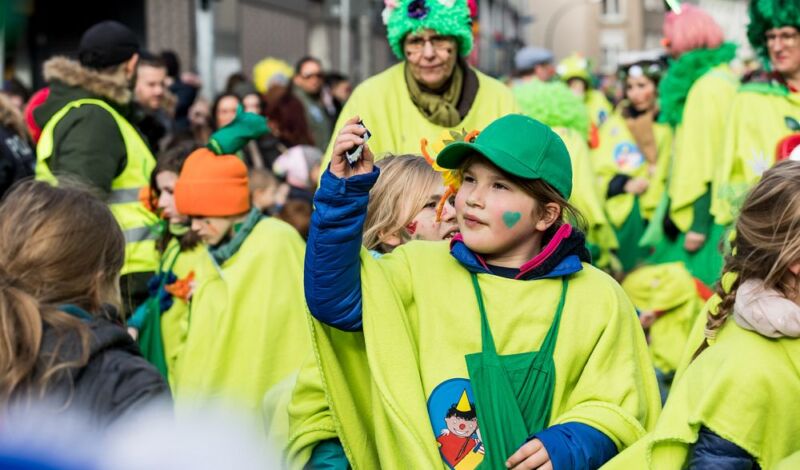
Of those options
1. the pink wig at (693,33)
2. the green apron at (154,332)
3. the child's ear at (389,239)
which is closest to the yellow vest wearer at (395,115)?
the green apron at (154,332)

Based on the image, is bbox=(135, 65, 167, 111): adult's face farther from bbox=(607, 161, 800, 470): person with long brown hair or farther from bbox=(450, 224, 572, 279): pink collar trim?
bbox=(607, 161, 800, 470): person with long brown hair

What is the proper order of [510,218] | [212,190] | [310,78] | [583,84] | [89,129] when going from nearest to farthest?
[510,218] < [212,190] < [89,129] < [310,78] < [583,84]

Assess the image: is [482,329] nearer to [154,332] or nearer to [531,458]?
[531,458]

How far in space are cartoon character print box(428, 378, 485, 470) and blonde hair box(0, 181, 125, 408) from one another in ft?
2.97

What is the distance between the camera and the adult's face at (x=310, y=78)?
1245 centimetres

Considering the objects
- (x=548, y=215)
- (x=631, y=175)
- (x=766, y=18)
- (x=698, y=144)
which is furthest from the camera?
(x=631, y=175)

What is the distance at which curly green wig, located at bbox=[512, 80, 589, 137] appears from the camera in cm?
845

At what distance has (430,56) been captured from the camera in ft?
19.0

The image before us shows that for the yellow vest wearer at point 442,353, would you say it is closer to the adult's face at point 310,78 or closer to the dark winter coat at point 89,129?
the dark winter coat at point 89,129

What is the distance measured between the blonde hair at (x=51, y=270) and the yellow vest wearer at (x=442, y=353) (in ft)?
1.93

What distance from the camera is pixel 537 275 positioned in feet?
11.7

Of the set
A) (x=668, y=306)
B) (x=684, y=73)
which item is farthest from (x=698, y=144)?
(x=668, y=306)

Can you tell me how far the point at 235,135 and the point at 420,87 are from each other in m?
0.91

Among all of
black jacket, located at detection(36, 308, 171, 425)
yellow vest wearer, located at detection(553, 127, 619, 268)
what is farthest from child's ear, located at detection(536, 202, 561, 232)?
yellow vest wearer, located at detection(553, 127, 619, 268)
